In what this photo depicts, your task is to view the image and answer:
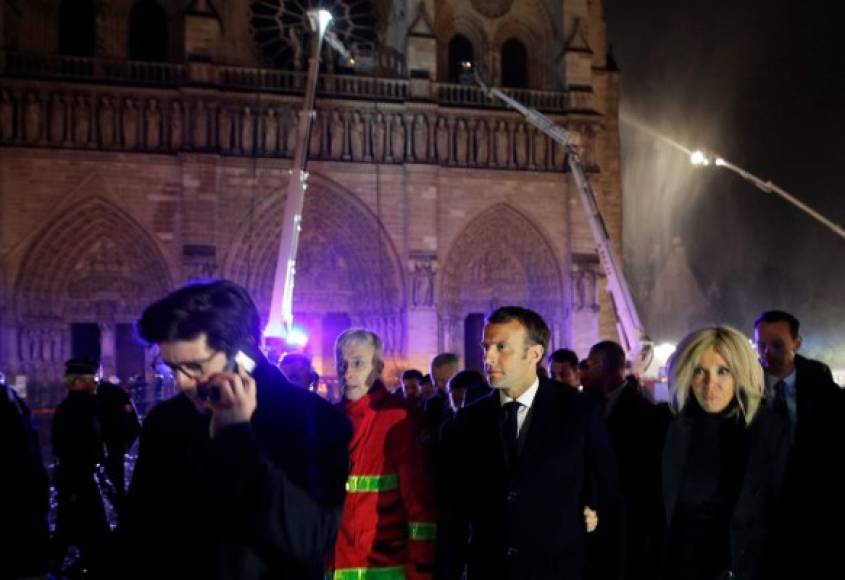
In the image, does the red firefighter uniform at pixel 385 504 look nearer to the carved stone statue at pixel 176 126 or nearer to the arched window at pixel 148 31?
the carved stone statue at pixel 176 126

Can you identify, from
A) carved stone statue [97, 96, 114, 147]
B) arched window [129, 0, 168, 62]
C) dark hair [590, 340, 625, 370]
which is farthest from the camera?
arched window [129, 0, 168, 62]

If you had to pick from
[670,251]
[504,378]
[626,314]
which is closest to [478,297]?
[626,314]

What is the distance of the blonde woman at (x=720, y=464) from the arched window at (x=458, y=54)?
60.5ft

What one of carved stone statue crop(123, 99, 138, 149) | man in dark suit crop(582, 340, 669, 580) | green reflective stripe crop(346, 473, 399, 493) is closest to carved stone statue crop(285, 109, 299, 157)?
carved stone statue crop(123, 99, 138, 149)

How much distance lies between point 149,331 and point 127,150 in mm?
16736

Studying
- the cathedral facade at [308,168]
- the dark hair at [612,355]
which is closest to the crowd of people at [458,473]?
the dark hair at [612,355]

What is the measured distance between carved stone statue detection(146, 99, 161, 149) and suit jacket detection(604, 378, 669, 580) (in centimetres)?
1558

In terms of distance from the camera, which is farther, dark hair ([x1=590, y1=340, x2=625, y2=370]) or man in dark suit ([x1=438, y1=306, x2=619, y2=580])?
dark hair ([x1=590, y1=340, x2=625, y2=370])

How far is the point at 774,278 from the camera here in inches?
897

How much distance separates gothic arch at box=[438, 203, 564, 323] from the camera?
63.5 feet

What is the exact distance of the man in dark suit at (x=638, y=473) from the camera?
126 inches

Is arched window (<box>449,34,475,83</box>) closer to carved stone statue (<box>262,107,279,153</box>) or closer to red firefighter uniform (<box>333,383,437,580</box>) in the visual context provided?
carved stone statue (<box>262,107,279,153</box>)

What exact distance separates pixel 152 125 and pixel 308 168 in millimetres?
3688

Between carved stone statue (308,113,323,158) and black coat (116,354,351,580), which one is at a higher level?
carved stone statue (308,113,323,158)
